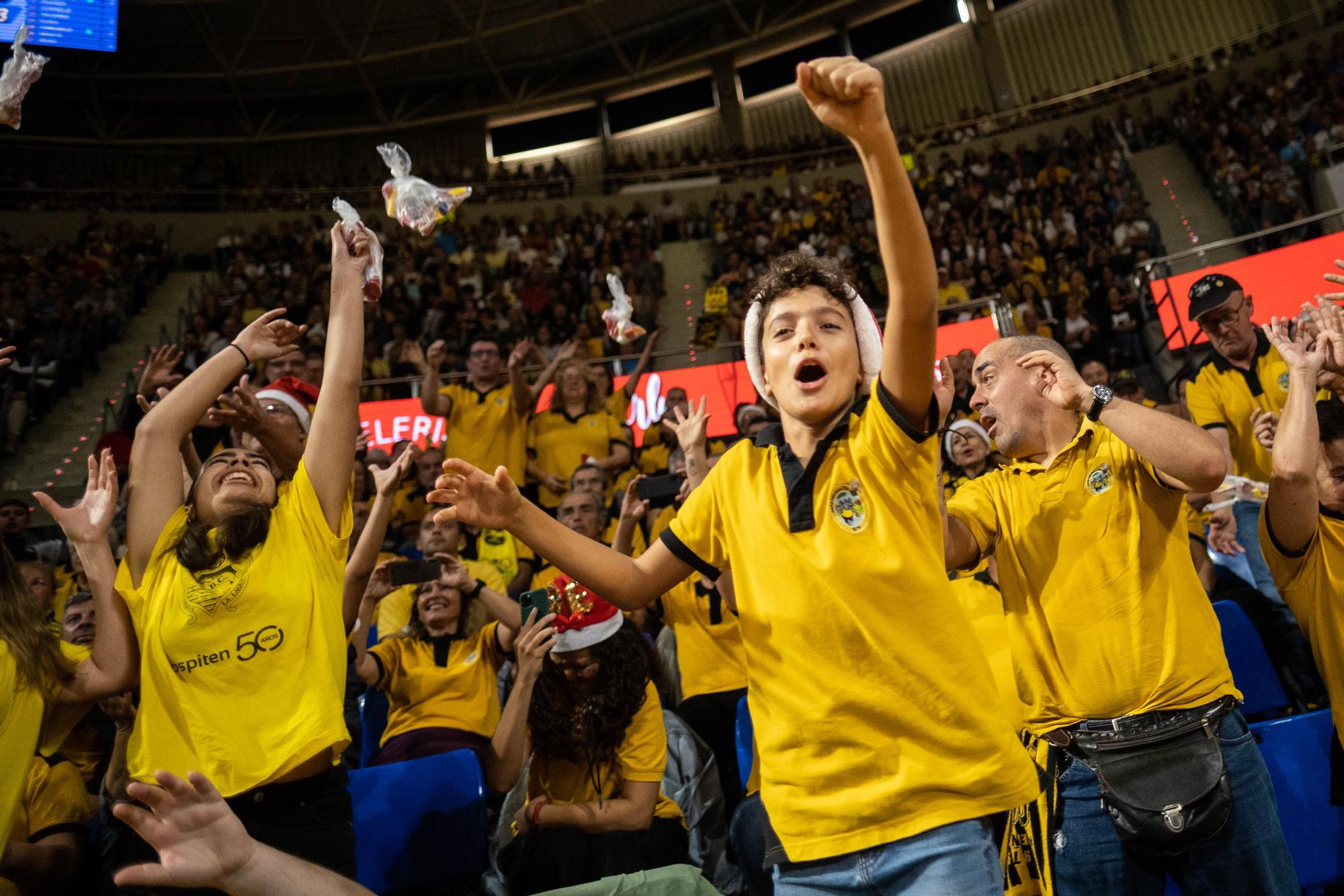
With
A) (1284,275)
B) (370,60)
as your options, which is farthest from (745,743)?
(370,60)

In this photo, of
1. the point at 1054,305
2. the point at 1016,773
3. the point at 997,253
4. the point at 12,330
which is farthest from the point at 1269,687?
the point at 12,330

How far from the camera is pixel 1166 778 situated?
2.05 meters

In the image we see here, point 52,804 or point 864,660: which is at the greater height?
point 864,660

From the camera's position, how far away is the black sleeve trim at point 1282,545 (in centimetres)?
255

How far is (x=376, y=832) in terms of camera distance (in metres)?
3.18

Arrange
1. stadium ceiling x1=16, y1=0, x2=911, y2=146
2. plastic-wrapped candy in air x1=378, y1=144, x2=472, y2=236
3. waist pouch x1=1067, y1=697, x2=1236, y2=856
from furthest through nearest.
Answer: stadium ceiling x1=16, y1=0, x2=911, y2=146
plastic-wrapped candy in air x1=378, y1=144, x2=472, y2=236
waist pouch x1=1067, y1=697, x2=1236, y2=856

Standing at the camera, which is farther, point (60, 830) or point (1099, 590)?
point (60, 830)

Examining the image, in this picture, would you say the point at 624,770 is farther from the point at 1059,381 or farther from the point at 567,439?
the point at 567,439

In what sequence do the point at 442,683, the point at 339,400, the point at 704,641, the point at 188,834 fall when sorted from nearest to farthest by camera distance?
the point at 188,834
the point at 339,400
the point at 442,683
the point at 704,641

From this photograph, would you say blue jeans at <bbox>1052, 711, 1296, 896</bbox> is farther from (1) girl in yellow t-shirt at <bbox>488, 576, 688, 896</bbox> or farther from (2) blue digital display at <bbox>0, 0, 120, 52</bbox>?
(2) blue digital display at <bbox>0, 0, 120, 52</bbox>

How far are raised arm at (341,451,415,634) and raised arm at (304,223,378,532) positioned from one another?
0.41 meters

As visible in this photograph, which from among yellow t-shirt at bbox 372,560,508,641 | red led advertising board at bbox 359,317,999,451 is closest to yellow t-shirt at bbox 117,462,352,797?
yellow t-shirt at bbox 372,560,508,641

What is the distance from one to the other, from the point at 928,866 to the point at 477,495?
1.02 m

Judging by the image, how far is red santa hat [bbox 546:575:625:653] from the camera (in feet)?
11.5
